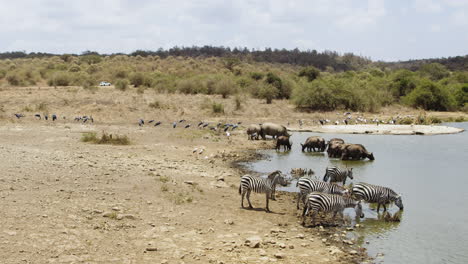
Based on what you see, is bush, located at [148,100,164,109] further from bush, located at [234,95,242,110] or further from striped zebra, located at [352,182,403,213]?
striped zebra, located at [352,182,403,213]

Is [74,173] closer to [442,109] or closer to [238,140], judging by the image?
[238,140]

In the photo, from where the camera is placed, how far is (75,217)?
30.9 ft

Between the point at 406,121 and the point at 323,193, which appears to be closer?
the point at 323,193

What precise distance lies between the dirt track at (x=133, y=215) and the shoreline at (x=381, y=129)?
16.0 meters

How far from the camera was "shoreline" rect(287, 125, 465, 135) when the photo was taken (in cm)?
3073

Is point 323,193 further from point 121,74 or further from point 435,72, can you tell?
point 435,72

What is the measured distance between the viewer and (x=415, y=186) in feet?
51.0

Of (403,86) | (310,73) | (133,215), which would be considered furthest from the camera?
(310,73)

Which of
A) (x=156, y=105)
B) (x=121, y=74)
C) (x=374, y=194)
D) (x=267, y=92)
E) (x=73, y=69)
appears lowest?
(x=374, y=194)

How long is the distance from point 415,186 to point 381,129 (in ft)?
55.0

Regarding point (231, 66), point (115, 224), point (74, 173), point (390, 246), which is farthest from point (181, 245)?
point (231, 66)

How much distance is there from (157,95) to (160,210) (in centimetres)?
3093

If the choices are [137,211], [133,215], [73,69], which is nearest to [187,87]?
[73,69]

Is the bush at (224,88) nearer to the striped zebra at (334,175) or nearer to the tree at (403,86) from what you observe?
the tree at (403,86)
